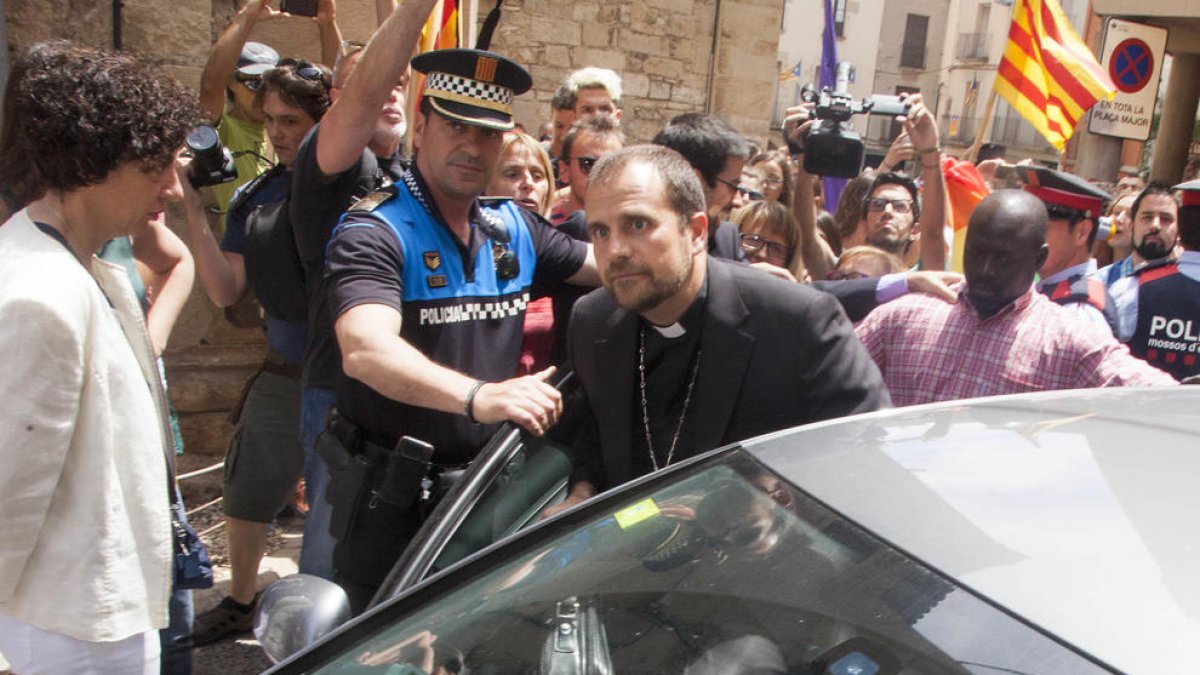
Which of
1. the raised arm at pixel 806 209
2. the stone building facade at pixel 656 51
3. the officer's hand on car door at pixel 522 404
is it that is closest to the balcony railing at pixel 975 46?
the stone building facade at pixel 656 51

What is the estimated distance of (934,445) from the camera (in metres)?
1.56

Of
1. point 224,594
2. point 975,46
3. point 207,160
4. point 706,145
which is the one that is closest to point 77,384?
point 207,160

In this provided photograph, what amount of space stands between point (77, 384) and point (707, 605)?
4.20 ft

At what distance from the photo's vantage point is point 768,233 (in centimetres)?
413

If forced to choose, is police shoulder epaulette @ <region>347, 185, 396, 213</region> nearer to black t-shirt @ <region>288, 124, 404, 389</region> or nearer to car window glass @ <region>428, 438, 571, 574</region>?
black t-shirt @ <region>288, 124, 404, 389</region>

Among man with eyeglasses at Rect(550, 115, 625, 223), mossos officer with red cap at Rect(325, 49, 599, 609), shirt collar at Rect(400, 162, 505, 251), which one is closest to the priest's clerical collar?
mossos officer with red cap at Rect(325, 49, 599, 609)

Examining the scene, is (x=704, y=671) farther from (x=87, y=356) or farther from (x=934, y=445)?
(x=87, y=356)

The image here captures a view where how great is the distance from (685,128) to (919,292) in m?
1.01

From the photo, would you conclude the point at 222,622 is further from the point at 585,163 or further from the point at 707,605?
the point at 707,605

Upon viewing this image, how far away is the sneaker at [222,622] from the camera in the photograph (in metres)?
3.71

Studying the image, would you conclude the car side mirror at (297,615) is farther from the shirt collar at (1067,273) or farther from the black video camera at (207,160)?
the shirt collar at (1067,273)

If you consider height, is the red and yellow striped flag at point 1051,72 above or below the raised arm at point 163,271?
above

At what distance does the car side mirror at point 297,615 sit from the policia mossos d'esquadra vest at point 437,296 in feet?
2.55

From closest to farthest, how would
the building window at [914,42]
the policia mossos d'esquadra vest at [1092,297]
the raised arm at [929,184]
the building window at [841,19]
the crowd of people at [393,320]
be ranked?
the crowd of people at [393,320] < the policia mossos d'esquadra vest at [1092,297] < the raised arm at [929,184] < the building window at [841,19] < the building window at [914,42]
